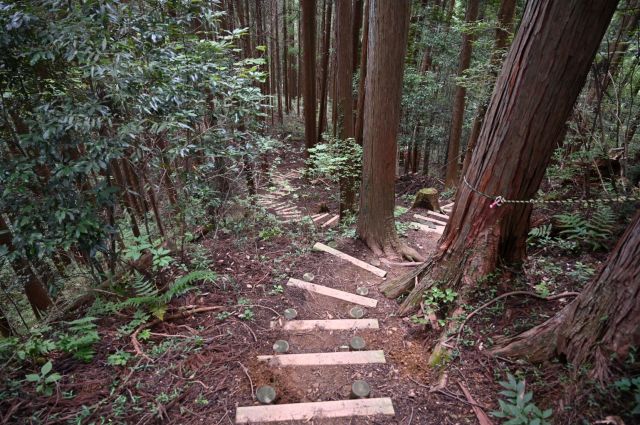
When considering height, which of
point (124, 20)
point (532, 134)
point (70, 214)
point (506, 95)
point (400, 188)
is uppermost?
point (124, 20)

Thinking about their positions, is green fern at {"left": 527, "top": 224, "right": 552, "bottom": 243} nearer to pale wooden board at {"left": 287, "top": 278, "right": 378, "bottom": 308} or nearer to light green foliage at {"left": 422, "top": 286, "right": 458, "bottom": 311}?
light green foliage at {"left": 422, "top": 286, "right": 458, "bottom": 311}

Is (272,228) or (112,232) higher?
(112,232)

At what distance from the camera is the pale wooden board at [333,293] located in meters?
3.42

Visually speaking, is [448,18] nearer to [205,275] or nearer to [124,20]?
[124,20]

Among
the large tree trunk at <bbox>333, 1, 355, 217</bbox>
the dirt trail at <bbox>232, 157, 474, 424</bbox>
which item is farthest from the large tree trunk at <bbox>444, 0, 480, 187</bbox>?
the dirt trail at <bbox>232, 157, 474, 424</bbox>

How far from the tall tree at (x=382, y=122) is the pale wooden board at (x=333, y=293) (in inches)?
49.1

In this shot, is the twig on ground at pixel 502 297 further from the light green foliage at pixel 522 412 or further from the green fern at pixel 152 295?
the green fern at pixel 152 295

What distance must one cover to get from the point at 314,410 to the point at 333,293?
1.57m

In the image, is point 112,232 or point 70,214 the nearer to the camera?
point 70,214

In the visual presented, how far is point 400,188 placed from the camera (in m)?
11.6

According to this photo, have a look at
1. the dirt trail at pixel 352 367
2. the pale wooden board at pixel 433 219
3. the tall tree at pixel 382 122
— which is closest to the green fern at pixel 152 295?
the dirt trail at pixel 352 367

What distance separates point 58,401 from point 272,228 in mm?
3689

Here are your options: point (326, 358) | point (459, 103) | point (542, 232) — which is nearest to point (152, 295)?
point (326, 358)

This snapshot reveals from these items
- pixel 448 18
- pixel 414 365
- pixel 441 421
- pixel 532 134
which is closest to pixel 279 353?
pixel 414 365
